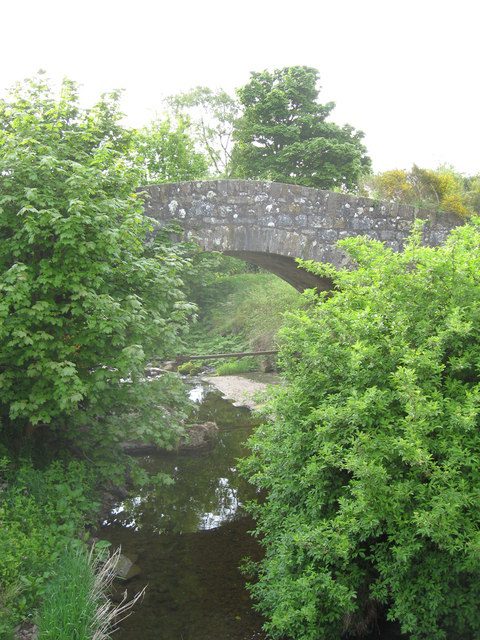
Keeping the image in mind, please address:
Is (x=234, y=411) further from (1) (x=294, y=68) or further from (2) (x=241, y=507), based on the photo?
(1) (x=294, y=68)

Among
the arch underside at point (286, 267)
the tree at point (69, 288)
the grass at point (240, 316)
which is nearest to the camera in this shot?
the tree at point (69, 288)

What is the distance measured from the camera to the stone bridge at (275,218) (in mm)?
7559

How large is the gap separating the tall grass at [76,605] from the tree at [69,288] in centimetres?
106

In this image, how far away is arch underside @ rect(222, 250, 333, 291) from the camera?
8.44 meters

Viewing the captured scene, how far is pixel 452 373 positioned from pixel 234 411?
6.94 metres

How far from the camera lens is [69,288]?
4426mm

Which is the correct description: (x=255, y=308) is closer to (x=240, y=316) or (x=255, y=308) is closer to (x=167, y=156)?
(x=240, y=316)

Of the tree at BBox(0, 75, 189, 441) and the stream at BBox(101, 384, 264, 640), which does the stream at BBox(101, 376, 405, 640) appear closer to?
the stream at BBox(101, 384, 264, 640)

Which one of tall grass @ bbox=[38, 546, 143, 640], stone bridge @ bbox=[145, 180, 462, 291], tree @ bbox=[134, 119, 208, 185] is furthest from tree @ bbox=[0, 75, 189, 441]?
tree @ bbox=[134, 119, 208, 185]

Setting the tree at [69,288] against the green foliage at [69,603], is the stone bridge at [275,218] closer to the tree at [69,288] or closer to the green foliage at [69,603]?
the tree at [69,288]

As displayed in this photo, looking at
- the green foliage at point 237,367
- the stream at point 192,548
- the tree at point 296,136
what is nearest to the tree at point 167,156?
the tree at point 296,136

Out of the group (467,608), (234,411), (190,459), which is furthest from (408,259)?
(234,411)

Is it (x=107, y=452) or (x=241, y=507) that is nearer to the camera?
(x=107, y=452)

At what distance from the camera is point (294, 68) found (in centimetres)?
1953
